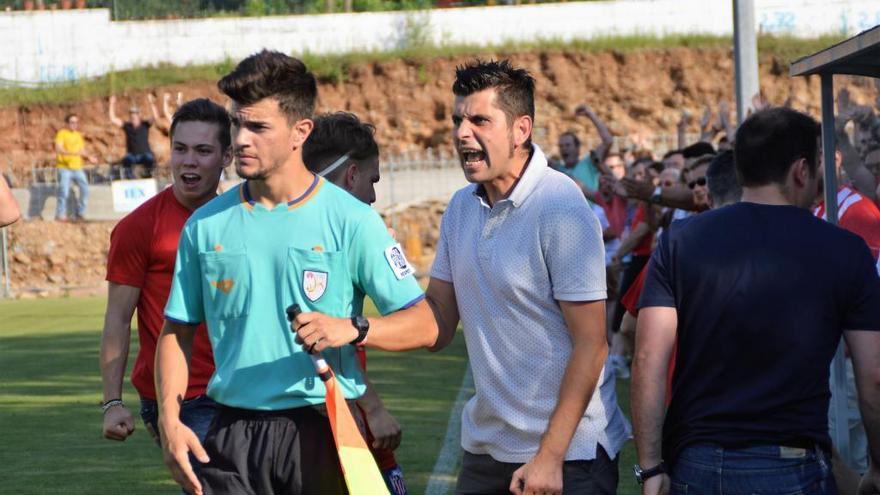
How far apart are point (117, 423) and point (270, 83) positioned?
1760 millimetres

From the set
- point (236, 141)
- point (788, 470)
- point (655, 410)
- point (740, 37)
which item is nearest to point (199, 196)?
point (236, 141)

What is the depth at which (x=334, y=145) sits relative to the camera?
6.52 metres

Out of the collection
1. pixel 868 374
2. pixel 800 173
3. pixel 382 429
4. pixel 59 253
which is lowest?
pixel 59 253

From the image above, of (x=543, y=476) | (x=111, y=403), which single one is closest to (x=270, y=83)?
(x=543, y=476)

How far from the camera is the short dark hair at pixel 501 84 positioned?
5.30 m

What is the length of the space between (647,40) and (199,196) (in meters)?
47.4

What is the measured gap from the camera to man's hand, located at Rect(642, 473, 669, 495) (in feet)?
17.2

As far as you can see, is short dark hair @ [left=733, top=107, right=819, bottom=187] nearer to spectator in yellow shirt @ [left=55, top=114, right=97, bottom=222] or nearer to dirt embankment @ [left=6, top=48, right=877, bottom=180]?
spectator in yellow shirt @ [left=55, top=114, right=97, bottom=222]

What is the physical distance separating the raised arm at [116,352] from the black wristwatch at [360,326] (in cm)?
164

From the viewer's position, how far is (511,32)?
52.4m

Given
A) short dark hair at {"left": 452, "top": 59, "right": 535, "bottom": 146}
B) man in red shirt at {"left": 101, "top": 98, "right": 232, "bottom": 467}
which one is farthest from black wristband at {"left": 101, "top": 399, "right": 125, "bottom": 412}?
short dark hair at {"left": 452, "top": 59, "right": 535, "bottom": 146}

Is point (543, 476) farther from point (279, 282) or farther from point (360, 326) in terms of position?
point (279, 282)

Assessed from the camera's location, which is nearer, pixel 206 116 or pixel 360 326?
pixel 360 326

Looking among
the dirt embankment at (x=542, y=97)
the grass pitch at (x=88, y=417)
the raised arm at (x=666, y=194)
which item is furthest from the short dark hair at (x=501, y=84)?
the dirt embankment at (x=542, y=97)
